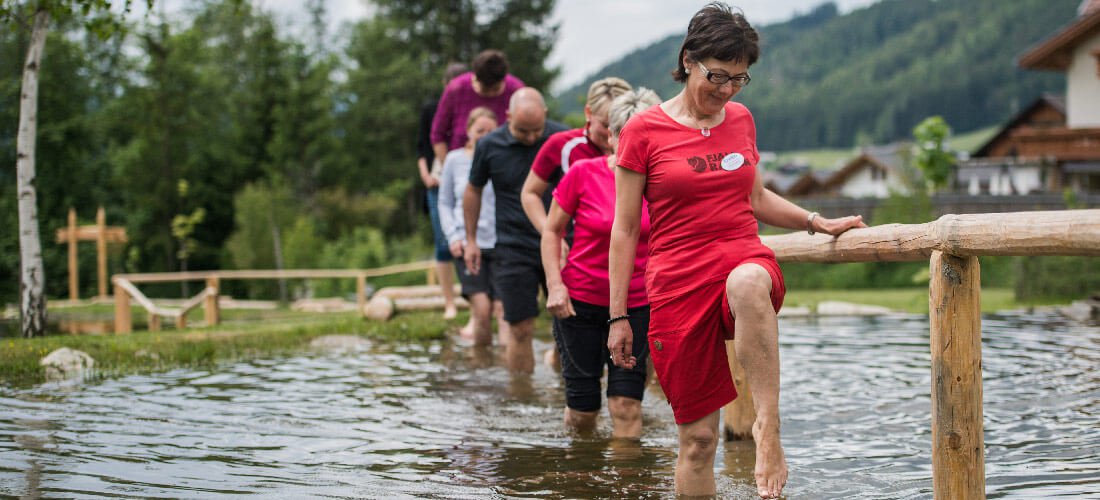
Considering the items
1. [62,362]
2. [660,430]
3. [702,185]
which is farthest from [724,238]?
[62,362]

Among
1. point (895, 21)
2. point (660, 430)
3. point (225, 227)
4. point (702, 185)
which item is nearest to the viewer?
point (702, 185)

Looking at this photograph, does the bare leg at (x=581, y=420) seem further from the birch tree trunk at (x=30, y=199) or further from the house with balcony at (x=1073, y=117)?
the house with balcony at (x=1073, y=117)

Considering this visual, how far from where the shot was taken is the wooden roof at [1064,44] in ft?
111

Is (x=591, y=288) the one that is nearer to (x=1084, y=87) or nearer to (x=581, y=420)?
(x=581, y=420)

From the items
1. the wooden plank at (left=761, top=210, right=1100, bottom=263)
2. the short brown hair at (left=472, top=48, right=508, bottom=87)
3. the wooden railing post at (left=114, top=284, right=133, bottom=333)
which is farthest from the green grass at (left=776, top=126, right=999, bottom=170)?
the wooden plank at (left=761, top=210, right=1100, bottom=263)

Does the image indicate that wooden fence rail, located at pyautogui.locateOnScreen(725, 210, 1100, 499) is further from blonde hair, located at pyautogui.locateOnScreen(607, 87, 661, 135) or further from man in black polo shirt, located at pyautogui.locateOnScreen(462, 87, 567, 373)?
man in black polo shirt, located at pyautogui.locateOnScreen(462, 87, 567, 373)

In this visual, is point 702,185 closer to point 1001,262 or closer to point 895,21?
point 1001,262

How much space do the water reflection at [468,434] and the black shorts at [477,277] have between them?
26.4 inches

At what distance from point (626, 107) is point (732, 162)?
1.15 m

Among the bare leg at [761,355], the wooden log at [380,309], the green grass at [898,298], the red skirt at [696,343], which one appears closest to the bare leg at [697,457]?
the red skirt at [696,343]

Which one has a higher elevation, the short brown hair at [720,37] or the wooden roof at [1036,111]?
the wooden roof at [1036,111]

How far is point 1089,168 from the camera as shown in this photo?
39031 millimetres

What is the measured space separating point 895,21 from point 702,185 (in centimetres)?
16262

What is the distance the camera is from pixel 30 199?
35.0 ft
